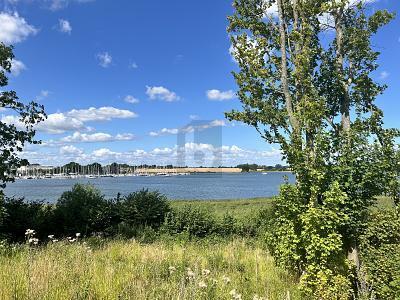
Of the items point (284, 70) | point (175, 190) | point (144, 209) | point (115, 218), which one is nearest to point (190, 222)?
point (144, 209)

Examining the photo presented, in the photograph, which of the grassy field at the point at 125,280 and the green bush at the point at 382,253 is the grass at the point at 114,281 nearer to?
the grassy field at the point at 125,280

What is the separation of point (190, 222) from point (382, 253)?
9874mm

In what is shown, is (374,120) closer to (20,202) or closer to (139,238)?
(139,238)

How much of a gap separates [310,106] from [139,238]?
29.2ft

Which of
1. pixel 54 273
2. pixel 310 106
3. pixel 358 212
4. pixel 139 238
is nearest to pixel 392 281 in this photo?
pixel 358 212

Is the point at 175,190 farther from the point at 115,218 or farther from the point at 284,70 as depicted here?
the point at 284,70

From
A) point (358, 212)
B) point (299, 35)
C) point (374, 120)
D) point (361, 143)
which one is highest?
point (299, 35)

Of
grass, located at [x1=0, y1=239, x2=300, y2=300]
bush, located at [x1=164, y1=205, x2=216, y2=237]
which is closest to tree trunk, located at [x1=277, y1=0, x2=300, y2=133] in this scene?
grass, located at [x1=0, y1=239, x2=300, y2=300]

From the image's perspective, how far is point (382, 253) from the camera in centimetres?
812

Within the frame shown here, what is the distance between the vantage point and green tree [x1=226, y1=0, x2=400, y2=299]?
7.88 m

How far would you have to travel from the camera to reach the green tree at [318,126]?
788cm

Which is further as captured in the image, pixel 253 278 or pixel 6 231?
pixel 6 231

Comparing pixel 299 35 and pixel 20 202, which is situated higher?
pixel 299 35

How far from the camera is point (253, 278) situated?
8305 millimetres
